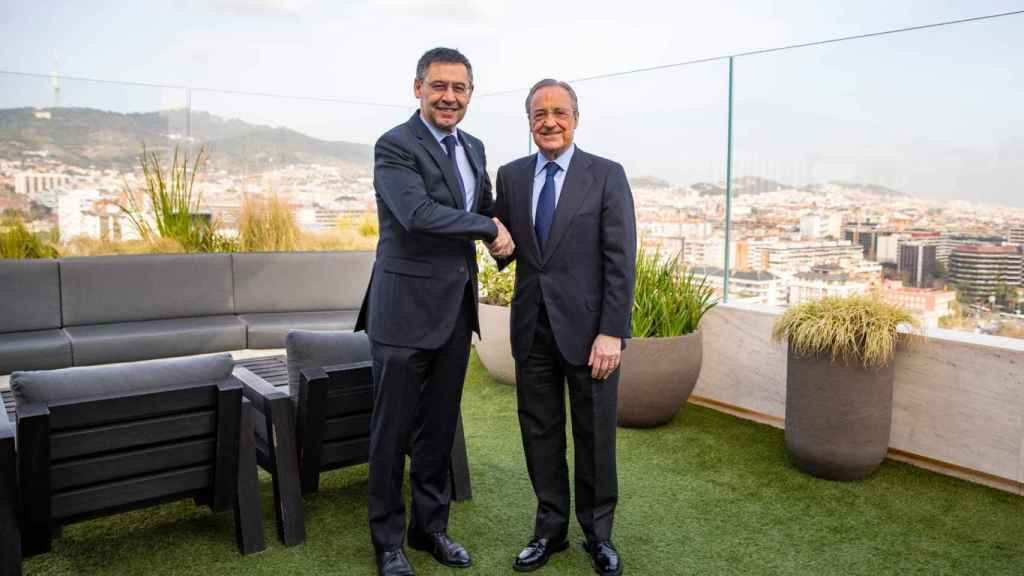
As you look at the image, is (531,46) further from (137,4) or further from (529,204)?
(529,204)

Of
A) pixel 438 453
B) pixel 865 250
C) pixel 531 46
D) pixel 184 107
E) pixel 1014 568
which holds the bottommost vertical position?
pixel 1014 568

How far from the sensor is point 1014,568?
2943 mm

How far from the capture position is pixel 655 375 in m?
4.40

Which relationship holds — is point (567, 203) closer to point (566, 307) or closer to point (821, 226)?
point (566, 307)

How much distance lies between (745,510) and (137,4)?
735 cm

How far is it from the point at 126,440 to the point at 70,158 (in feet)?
14.2

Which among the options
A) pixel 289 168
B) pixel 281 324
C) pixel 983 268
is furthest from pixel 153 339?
pixel 983 268

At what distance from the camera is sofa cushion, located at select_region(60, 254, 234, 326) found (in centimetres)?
548

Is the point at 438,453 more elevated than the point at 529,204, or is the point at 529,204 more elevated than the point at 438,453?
the point at 529,204

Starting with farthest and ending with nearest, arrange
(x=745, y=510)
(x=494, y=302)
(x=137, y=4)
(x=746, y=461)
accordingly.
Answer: (x=137, y=4), (x=494, y=302), (x=746, y=461), (x=745, y=510)

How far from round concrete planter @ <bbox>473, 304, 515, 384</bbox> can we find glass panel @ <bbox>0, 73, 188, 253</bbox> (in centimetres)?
279

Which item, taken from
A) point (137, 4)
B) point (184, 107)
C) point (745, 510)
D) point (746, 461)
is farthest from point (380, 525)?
point (137, 4)

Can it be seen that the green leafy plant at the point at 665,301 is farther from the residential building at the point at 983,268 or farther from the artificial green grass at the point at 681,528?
the residential building at the point at 983,268

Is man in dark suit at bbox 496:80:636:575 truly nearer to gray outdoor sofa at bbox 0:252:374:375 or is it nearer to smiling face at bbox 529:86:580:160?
smiling face at bbox 529:86:580:160
